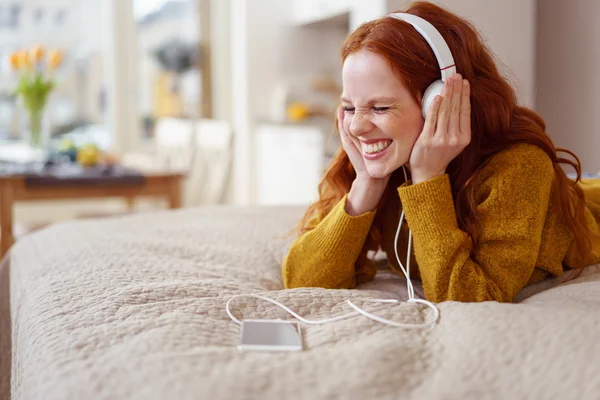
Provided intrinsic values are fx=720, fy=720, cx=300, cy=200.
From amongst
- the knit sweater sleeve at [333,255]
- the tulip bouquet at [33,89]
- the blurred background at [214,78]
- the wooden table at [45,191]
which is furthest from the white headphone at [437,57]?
the tulip bouquet at [33,89]

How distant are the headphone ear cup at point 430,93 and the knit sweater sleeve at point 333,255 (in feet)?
0.73

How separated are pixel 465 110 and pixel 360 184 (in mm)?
228

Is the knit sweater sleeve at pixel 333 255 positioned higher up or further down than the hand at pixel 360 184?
further down

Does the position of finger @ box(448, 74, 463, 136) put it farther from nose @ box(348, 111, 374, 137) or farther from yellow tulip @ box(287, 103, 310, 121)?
yellow tulip @ box(287, 103, 310, 121)

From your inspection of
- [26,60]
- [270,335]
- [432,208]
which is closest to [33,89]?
[26,60]

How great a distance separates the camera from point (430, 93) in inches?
42.4

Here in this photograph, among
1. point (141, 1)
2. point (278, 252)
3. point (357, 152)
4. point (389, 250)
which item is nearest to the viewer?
point (357, 152)

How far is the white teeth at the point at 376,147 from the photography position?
3.70ft

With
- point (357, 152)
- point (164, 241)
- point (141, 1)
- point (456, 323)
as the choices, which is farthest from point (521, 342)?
point (141, 1)

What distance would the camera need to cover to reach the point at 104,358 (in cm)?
76

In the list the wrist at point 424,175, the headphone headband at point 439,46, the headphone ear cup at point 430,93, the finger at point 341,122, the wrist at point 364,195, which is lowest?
the wrist at point 364,195

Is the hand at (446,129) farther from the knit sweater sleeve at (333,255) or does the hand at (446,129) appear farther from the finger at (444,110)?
the knit sweater sleeve at (333,255)

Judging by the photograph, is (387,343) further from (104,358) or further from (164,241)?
(164,241)

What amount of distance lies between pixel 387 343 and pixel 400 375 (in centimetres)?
6
